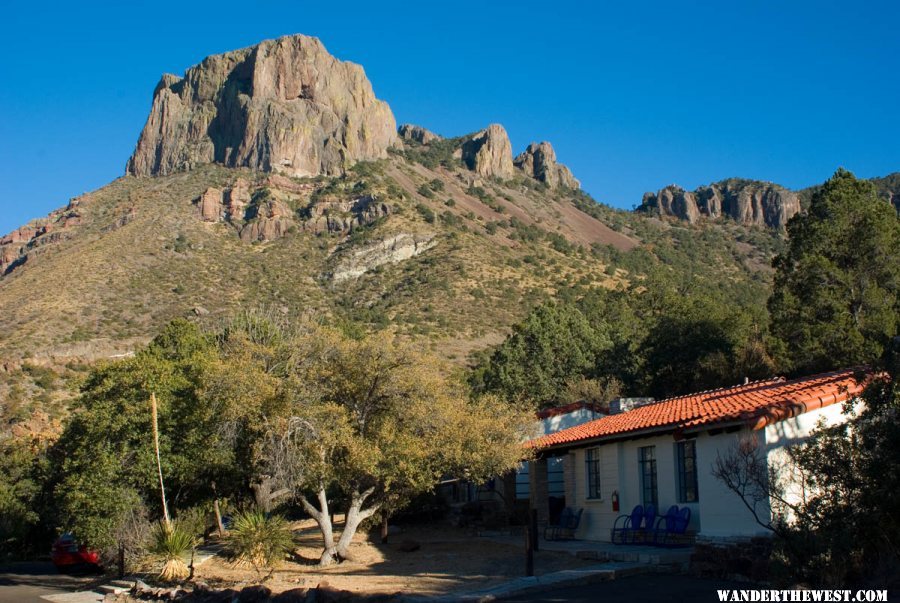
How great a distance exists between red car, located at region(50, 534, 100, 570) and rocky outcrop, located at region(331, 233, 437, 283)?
55.6m

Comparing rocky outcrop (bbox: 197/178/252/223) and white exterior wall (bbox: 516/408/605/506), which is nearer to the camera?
white exterior wall (bbox: 516/408/605/506)

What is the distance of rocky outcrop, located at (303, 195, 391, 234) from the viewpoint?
3541 inches

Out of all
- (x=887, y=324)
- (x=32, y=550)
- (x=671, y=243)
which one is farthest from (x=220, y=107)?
(x=887, y=324)

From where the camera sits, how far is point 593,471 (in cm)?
2091

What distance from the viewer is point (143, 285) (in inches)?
2731

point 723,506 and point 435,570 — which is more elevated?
point 723,506

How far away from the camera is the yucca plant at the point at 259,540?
718 inches

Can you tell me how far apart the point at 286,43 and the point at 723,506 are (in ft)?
388

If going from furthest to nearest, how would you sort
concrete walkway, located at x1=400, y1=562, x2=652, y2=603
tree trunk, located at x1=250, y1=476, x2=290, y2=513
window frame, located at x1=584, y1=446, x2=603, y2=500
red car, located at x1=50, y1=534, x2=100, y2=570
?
red car, located at x1=50, y1=534, x2=100, y2=570, tree trunk, located at x1=250, y1=476, x2=290, y2=513, window frame, located at x1=584, y1=446, x2=603, y2=500, concrete walkway, located at x1=400, y1=562, x2=652, y2=603

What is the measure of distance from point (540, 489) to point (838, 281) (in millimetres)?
16675

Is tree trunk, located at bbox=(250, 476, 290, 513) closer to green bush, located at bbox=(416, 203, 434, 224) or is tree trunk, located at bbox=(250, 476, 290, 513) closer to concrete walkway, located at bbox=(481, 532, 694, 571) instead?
concrete walkway, located at bbox=(481, 532, 694, 571)

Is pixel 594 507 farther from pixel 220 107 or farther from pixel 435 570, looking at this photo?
pixel 220 107

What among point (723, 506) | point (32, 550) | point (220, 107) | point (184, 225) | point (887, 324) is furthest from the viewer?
point (220, 107)

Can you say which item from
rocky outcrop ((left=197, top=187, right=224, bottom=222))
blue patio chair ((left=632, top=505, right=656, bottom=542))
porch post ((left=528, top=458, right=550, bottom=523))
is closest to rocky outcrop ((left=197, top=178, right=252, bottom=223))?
rocky outcrop ((left=197, top=187, right=224, bottom=222))
